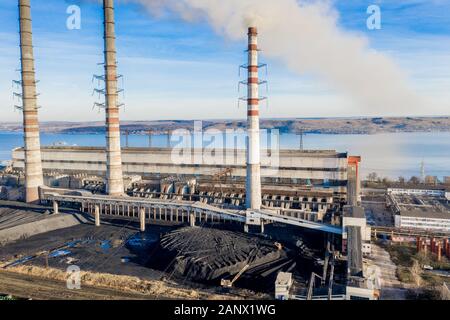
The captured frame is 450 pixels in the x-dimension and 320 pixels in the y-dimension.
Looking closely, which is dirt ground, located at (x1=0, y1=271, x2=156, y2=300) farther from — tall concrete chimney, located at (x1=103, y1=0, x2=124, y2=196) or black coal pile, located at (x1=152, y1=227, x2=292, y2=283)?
tall concrete chimney, located at (x1=103, y1=0, x2=124, y2=196)

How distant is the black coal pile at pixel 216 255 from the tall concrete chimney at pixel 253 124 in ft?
11.1

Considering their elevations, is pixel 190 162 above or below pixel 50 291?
above

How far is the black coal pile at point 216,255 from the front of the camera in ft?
53.6

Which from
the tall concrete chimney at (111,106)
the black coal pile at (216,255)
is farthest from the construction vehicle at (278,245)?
the tall concrete chimney at (111,106)

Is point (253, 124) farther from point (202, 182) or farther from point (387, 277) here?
point (387, 277)

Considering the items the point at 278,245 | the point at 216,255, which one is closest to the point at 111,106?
the point at 216,255

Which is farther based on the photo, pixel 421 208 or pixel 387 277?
pixel 421 208

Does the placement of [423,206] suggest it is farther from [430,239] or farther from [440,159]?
[440,159]

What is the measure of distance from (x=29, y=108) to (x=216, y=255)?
20824mm

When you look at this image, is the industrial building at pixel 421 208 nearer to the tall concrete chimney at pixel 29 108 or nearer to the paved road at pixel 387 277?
the paved road at pixel 387 277

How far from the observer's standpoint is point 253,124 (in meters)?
22.5

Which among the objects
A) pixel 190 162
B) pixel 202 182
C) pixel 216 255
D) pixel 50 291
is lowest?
pixel 50 291

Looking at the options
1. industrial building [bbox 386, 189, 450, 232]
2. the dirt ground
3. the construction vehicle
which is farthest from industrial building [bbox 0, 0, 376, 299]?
the dirt ground
